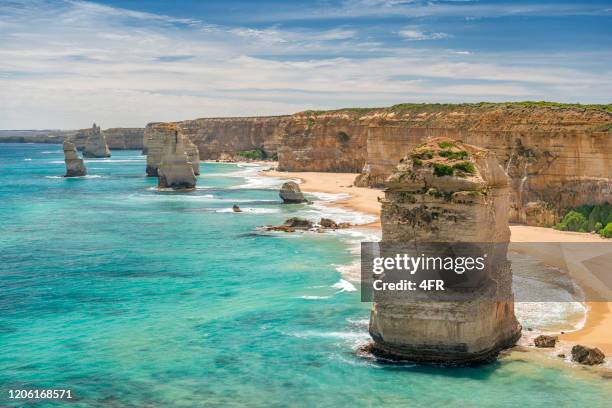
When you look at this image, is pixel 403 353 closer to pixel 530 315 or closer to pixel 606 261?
pixel 530 315

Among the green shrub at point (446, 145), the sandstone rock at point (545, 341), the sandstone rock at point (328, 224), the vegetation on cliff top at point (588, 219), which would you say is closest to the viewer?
the green shrub at point (446, 145)

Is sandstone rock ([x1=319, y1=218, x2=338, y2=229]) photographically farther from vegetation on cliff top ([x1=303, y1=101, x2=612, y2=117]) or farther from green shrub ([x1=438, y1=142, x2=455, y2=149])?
green shrub ([x1=438, y1=142, x2=455, y2=149])

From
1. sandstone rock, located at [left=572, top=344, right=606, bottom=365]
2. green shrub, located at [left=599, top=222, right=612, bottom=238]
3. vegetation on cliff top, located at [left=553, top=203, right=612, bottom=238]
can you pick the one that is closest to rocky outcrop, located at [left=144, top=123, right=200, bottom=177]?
vegetation on cliff top, located at [left=553, top=203, right=612, bottom=238]

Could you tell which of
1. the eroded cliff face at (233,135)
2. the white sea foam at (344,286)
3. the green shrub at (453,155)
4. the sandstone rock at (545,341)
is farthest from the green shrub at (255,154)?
the green shrub at (453,155)

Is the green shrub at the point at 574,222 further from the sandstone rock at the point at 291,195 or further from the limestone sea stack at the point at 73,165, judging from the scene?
the limestone sea stack at the point at 73,165

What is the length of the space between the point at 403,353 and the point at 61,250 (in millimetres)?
27815

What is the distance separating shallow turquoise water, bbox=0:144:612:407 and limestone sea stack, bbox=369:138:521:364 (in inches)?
27.0

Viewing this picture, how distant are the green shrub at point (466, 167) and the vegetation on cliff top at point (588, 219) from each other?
79.1 feet

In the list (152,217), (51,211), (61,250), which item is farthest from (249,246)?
(51,211)

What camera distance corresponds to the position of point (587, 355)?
2089 centimetres

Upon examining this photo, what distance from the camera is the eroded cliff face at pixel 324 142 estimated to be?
100 metres

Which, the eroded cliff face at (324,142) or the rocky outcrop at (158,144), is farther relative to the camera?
the eroded cliff face at (324,142)

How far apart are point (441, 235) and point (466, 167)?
2.13 meters

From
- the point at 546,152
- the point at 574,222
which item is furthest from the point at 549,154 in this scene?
the point at 574,222
